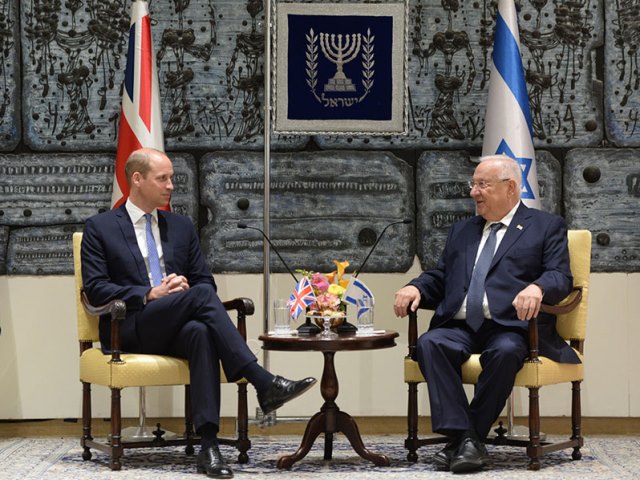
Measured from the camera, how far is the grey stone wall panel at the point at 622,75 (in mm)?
5527

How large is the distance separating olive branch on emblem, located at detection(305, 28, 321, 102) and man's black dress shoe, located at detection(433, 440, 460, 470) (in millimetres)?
2048

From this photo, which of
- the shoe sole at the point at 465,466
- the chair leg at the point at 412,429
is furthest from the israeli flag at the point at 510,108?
the shoe sole at the point at 465,466

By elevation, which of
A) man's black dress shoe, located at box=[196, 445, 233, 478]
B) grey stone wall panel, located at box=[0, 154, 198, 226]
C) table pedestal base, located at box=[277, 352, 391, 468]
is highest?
grey stone wall panel, located at box=[0, 154, 198, 226]

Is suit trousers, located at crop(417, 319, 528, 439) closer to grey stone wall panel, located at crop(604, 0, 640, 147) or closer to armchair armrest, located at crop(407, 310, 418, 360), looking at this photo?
armchair armrest, located at crop(407, 310, 418, 360)

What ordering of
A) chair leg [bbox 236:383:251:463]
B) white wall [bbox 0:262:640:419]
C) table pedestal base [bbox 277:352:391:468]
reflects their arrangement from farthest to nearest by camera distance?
white wall [bbox 0:262:640:419] < chair leg [bbox 236:383:251:463] < table pedestal base [bbox 277:352:391:468]

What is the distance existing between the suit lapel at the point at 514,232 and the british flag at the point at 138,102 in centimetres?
175

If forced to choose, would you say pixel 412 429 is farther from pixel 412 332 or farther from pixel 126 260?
pixel 126 260

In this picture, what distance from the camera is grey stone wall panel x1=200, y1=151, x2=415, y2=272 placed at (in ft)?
18.1

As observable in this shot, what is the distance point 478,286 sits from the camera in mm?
4578

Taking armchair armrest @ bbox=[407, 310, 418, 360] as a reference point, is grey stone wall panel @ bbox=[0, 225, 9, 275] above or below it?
above

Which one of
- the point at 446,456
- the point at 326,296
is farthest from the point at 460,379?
the point at 326,296

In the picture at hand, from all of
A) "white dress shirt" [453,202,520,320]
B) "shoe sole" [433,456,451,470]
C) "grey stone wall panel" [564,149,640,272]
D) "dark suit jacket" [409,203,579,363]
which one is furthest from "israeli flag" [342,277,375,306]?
"grey stone wall panel" [564,149,640,272]

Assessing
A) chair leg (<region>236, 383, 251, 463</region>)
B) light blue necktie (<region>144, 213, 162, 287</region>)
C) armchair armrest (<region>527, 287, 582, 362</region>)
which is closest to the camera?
armchair armrest (<region>527, 287, 582, 362</region>)

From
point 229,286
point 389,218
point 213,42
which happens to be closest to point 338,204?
point 389,218
